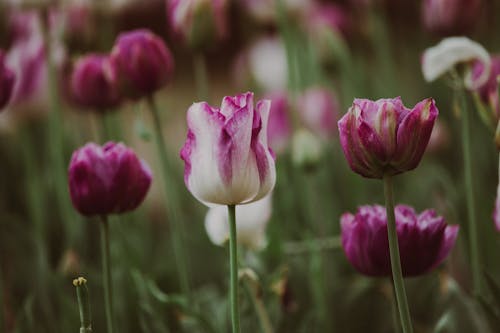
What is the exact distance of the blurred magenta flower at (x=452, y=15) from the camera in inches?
19.6

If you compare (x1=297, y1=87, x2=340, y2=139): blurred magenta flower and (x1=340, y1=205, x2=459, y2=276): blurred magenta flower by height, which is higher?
(x1=297, y1=87, x2=340, y2=139): blurred magenta flower

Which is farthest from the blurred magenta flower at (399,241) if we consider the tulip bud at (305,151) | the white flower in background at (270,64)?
the white flower in background at (270,64)

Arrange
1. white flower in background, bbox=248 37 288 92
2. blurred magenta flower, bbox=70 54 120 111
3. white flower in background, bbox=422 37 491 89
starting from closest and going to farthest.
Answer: white flower in background, bbox=422 37 491 89 → blurred magenta flower, bbox=70 54 120 111 → white flower in background, bbox=248 37 288 92

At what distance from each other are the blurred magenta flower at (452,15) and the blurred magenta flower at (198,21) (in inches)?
5.9

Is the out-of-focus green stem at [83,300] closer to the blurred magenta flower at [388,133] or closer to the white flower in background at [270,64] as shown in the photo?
the blurred magenta flower at [388,133]

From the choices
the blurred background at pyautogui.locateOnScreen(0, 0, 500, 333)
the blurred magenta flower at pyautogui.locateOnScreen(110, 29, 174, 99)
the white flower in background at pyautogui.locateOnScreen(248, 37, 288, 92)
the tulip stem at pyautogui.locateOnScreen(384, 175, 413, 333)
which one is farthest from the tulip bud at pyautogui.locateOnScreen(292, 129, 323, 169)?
the white flower in background at pyautogui.locateOnScreen(248, 37, 288, 92)

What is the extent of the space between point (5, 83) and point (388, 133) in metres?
0.24

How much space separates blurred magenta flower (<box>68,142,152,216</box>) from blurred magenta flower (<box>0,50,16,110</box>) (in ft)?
0.23

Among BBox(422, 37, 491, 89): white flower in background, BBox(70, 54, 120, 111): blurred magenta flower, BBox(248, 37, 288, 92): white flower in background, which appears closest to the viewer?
BBox(422, 37, 491, 89): white flower in background

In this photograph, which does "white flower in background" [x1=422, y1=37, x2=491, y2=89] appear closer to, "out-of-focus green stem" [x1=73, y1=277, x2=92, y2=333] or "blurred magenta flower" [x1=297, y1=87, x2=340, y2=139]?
"out-of-focus green stem" [x1=73, y1=277, x2=92, y2=333]

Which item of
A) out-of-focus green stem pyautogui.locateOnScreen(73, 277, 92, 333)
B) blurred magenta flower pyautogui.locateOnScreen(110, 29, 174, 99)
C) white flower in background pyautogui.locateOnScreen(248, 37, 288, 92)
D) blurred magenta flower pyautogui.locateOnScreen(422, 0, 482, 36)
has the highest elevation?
white flower in background pyautogui.locateOnScreen(248, 37, 288, 92)

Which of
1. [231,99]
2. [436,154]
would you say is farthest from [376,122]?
[436,154]

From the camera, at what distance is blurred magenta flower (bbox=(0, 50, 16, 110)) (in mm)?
419

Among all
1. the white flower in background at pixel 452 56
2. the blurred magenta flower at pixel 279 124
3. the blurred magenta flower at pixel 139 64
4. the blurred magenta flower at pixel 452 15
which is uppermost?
the blurred magenta flower at pixel 452 15
